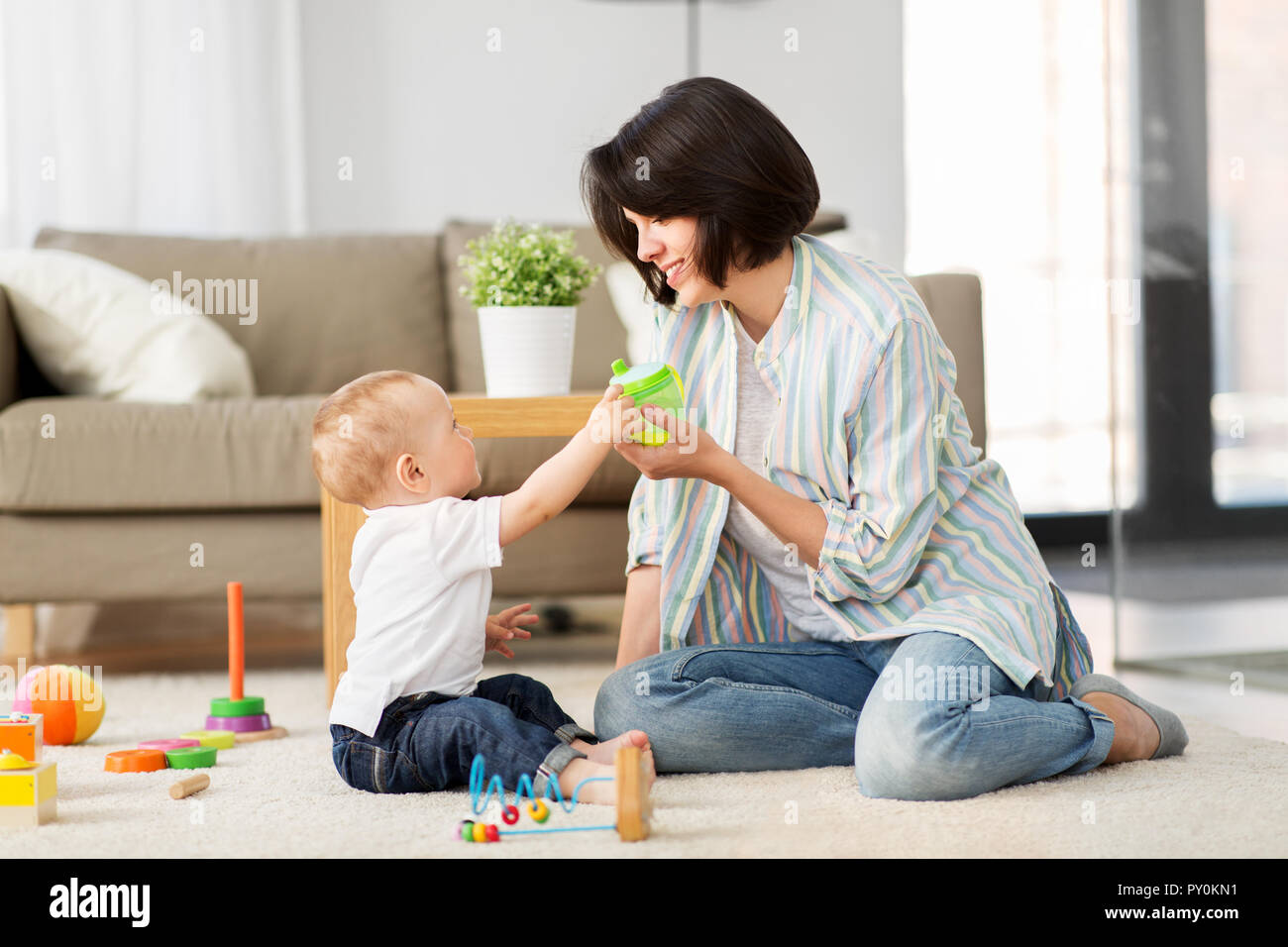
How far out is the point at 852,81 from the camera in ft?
13.7

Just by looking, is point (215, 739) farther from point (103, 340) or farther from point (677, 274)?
point (103, 340)

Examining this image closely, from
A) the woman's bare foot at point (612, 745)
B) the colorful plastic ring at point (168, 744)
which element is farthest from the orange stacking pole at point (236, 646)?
the woman's bare foot at point (612, 745)

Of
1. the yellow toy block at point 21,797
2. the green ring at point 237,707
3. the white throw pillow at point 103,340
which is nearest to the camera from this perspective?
the yellow toy block at point 21,797

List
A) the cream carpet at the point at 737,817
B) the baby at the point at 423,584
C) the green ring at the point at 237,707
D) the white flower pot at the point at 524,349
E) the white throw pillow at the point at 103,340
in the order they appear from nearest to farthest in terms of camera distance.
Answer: the cream carpet at the point at 737,817 < the baby at the point at 423,584 < the green ring at the point at 237,707 < the white flower pot at the point at 524,349 < the white throw pillow at the point at 103,340

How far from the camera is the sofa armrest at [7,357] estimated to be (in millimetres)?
2303

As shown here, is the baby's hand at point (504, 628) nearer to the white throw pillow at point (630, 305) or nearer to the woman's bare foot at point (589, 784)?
the woman's bare foot at point (589, 784)

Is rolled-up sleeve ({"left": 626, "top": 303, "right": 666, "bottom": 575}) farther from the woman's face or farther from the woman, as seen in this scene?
the woman's face

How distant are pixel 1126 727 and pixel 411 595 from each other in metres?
0.77

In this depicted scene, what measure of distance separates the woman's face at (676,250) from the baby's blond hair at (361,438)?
0.30 m

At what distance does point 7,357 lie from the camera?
2334 millimetres

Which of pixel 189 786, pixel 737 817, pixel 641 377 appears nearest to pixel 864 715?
pixel 737 817

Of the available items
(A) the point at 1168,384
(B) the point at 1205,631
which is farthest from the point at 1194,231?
(B) the point at 1205,631
